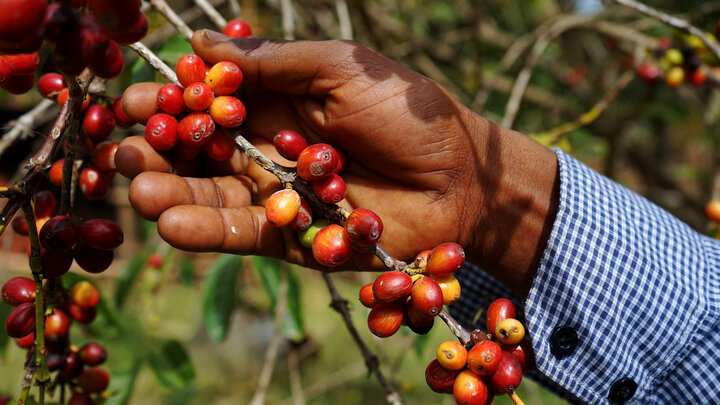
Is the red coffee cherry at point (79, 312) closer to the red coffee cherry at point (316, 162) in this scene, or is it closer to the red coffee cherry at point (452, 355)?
the red coffee cherry at point (316, 162)

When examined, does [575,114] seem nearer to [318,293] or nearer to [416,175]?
[416,175]

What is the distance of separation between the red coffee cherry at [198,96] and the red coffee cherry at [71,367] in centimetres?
87

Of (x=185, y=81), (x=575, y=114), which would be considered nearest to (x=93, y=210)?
(x=575, y=114)

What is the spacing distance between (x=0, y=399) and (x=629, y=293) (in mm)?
1941

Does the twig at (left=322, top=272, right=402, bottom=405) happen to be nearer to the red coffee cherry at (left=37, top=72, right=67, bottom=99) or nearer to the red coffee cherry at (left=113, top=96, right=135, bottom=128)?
the red coffee cherry at (left=113, top=96, right=135, bottom=128)

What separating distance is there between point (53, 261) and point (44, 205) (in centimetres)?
36

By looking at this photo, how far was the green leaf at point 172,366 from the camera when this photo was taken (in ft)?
8.25

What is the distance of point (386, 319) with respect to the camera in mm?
1368

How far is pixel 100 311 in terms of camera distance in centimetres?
219

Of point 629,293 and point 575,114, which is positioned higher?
point 629,293

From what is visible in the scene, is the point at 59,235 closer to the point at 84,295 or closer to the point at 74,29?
the point at 84,295

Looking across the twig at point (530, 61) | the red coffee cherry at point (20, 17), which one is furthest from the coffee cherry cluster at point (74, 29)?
the twig at point (530, 61)

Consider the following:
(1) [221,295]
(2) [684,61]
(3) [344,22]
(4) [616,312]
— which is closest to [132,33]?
(4) [616,312]

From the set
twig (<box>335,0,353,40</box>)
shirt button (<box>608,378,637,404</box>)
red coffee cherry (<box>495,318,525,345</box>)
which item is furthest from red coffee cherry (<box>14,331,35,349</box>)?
twig (<box>335,0,353,40</box>)
